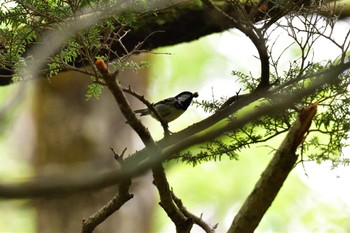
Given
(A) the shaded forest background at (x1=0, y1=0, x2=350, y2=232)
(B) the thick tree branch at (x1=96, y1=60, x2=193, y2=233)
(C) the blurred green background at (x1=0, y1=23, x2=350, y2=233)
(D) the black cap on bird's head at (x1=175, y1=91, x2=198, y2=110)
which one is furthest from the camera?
(C) the blurred green background at (x1=0, y1=23, x2=350, y2=233)

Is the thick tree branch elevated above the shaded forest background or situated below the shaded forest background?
below

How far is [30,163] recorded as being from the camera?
188cm

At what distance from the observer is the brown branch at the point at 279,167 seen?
69cm

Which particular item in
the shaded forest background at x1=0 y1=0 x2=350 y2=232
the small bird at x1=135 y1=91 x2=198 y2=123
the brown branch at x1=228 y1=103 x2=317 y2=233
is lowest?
the brown branch at x1=228 y1=103 x2=317 y2=233

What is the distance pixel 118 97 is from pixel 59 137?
1.25 m

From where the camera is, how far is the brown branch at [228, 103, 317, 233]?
69cm

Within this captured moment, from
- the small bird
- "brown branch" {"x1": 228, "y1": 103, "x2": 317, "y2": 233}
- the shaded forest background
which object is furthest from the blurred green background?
"brown branch" {"x1": 228, "y1": 103, "x2": 317, "y2": 233}

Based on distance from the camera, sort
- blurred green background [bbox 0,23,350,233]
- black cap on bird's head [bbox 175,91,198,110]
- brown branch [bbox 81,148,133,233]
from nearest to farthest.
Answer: brown branch [bbox 81,148,133,233] < black cap on bird's head [bbox 175,91,198,110] < blurred green background [bbox 0,23,350,233]

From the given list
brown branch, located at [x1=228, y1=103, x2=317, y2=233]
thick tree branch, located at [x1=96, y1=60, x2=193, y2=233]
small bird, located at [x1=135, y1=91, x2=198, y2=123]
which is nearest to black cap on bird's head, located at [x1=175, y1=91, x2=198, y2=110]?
small bird, located at [x1=135, y1=91, x2=198, y2=123]

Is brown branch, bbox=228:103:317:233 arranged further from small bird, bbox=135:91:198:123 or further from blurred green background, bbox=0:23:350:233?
blurred green background, bbox=0:23:350:233

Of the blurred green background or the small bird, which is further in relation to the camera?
the blurred green background

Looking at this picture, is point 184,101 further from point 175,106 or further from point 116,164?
point 116,164

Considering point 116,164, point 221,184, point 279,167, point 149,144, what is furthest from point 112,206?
point 221,184

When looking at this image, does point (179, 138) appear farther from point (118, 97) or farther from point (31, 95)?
point (31, 95)
